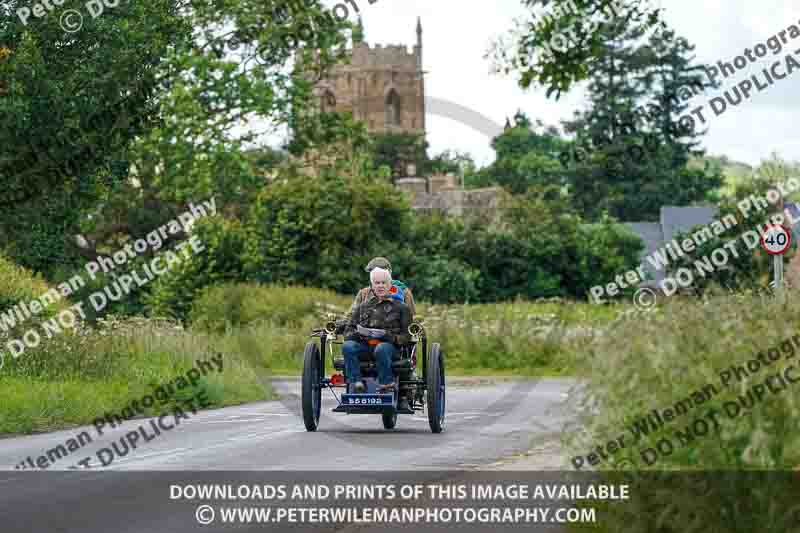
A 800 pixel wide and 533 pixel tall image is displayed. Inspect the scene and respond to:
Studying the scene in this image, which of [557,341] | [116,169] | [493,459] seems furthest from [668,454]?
[557,341]

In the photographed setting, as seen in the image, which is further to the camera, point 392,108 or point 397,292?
point 392,108

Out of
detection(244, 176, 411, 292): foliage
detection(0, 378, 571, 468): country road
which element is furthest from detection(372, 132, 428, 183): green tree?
detection(0, 378, 571, 468): country road

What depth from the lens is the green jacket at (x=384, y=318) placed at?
55.0 ft

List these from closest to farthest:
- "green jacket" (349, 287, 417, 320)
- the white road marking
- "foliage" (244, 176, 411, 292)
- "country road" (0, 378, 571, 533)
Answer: "country road" (0, 378, 571, 533)
the white road marking
"green jacket" (349, 287, 417, 320)
"foliage" (244, 176, 411, 292)

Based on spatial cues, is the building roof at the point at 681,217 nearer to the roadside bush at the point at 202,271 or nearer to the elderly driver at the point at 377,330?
the roadside bush at the point at 202,271

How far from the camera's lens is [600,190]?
97.2 metres

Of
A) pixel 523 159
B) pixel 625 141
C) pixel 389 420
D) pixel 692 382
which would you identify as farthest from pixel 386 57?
pixel 692 382

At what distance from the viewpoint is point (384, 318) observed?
16766 millimetres

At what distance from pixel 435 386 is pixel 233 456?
2.71m

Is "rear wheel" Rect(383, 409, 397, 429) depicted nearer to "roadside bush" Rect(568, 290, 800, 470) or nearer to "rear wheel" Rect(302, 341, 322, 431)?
"rear wheel" Rect(302, 341, 322, 431)

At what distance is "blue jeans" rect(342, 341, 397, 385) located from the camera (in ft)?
54.1

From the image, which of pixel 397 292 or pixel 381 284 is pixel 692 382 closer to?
Answer: pixel 381 284

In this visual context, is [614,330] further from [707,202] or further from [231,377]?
[707,202]

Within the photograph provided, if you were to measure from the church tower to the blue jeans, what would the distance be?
155967mm
